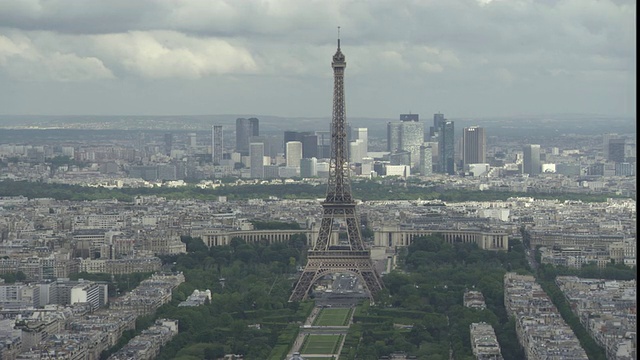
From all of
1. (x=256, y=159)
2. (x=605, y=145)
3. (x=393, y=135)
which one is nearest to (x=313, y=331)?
(x=605, y=145)

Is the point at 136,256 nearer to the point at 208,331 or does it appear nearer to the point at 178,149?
the point at 208,331

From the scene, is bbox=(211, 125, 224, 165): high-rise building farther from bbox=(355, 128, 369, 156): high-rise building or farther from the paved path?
the paved path

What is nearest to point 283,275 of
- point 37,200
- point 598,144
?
point 37,200

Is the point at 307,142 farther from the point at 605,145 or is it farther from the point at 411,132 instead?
the point at 605,145

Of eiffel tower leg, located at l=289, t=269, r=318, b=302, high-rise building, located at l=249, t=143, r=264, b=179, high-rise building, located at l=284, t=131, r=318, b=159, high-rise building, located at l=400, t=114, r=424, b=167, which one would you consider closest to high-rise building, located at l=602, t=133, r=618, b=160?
high-rise building, located at l=249, t=143, r=264, b=179

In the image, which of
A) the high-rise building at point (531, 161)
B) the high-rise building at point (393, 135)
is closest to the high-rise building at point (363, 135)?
the high-rise building at point (393, 135)

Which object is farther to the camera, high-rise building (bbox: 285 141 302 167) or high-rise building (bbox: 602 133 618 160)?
high-rise building (bbox: 285 141 302 167)

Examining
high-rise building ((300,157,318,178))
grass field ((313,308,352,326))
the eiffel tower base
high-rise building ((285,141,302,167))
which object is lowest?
grass field ((313,308,352,326))
